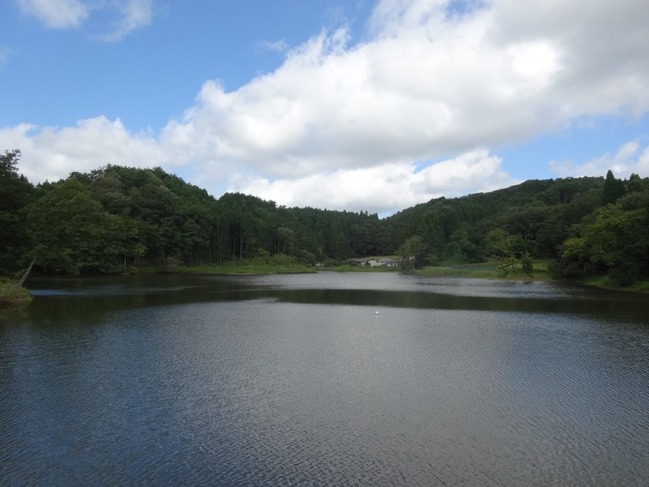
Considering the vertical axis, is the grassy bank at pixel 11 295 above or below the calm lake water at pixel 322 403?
above

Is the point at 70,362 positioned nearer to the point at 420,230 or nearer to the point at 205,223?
the point at 205,223

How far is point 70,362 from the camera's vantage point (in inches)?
550

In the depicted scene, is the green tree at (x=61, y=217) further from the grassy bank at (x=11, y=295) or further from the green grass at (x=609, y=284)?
the green grass at (x=609, y=284)

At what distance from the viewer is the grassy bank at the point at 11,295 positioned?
1054 inches

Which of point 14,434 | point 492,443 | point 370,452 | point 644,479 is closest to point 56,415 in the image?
point 14,434

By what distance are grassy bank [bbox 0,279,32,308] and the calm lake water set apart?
729 centimetres

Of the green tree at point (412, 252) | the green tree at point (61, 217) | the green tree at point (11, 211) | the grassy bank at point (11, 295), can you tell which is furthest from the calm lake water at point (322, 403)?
the green tree at point (412, 252)

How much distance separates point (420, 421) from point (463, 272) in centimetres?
6614

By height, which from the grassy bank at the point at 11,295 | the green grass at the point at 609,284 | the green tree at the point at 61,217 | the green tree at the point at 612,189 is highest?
the green tree at the point at 612,189

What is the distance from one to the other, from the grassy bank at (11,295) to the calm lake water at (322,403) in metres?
7.29

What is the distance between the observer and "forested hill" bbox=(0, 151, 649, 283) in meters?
33.1

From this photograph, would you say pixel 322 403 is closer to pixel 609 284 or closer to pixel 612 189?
pixel 609 284

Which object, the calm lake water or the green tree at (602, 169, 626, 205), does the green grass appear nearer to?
the green tree at (602, 169, 626, 205)

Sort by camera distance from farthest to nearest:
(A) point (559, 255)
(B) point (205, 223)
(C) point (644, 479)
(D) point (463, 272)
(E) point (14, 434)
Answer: (B) point (205, 223), (D) point (463, 272), (A) point (559, 255), (E) point (14, 434), (C) point (644, 479)
